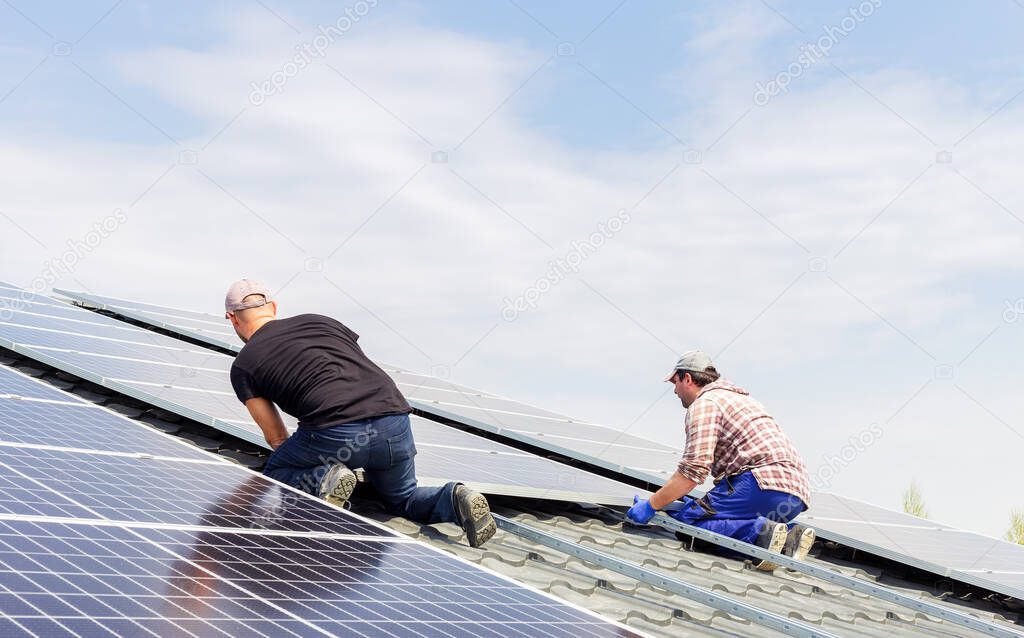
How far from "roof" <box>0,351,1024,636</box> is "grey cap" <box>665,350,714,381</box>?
1.46 metres

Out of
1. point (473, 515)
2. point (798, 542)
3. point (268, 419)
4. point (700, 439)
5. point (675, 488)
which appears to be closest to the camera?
point (473, 515)

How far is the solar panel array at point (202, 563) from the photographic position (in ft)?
11.7

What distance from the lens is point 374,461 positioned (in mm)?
6711

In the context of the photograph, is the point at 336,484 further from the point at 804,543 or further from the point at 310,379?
the point at 804,543

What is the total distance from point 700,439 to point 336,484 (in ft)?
11.0

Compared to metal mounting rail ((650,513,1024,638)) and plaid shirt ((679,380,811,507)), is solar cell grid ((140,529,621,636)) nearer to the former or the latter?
metal mounting rail ((650,513,1024,638))

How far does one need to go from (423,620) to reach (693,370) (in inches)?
206

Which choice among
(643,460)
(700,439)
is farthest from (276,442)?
(643,460)

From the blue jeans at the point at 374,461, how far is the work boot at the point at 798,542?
10.3 ft

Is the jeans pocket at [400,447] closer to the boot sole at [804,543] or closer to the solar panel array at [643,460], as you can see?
the boot sole at [804,543]

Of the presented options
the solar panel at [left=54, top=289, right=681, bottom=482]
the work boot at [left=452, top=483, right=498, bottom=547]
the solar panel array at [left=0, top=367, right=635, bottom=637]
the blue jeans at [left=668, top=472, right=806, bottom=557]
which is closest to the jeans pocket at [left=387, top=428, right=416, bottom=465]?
the work boot at [left=452, top=483, right=498, bottom=547]

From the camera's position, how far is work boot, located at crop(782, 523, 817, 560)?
27.3ft

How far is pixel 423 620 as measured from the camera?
4219 millimetres

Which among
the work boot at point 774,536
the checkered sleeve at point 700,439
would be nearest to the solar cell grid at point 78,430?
the checkered sleeve at point 700,439
